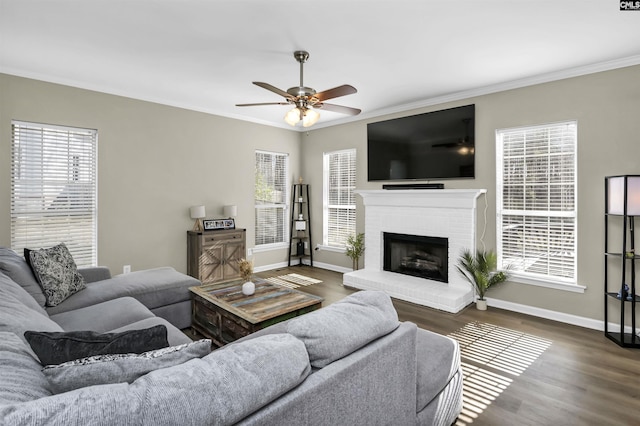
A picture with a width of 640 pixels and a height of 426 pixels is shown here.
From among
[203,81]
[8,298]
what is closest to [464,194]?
[203,81]

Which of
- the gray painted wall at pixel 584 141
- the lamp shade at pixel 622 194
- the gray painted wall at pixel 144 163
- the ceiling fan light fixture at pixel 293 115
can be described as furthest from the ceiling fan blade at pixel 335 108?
the gray painted wall at pixel 144 163

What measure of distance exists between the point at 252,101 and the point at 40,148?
2.67m

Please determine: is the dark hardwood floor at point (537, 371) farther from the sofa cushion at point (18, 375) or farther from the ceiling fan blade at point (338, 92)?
the ceiling fan blade at point (338, 92)

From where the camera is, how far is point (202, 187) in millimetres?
5211

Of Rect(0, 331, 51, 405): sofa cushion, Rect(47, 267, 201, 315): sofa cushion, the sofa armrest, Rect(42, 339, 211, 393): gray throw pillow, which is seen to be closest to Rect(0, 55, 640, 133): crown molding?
the sofa armrest

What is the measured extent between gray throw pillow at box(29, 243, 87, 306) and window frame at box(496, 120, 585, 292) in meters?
4.68

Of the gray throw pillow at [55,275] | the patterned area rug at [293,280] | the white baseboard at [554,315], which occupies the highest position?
the gray throw pillow at [55,275]

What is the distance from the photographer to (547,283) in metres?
3.77

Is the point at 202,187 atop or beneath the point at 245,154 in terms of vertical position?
beneath

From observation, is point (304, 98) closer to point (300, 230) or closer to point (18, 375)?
point (18, 375)

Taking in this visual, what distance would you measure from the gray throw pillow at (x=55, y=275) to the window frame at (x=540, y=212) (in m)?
4.68

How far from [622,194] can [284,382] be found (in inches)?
143

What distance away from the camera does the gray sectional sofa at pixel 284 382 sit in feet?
2.59

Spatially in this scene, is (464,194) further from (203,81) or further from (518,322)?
(203,81)
